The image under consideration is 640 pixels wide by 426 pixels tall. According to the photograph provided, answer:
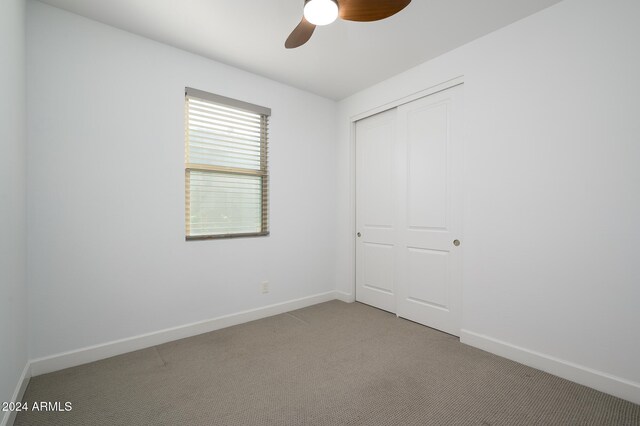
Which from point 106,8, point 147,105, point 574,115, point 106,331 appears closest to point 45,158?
point 147,105

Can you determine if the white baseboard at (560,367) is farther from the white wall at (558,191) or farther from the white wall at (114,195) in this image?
the white wall at (114,195)

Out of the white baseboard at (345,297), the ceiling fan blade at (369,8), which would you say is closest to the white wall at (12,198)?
the ceiling fan blade at (369,8)

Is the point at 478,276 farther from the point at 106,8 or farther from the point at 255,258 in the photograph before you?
the point at 106,8

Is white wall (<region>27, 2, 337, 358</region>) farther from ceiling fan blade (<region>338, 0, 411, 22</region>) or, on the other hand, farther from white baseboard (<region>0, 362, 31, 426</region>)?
ceiling fan blade (<region>338, 0, 411, 22</region>)

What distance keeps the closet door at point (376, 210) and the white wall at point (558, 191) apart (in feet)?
3.04

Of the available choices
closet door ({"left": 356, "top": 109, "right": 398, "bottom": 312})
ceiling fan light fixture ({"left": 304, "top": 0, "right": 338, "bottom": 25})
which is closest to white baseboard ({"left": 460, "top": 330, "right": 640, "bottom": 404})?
closet door ({"left": 356, "top": 109, "right": 398, "bottom": 312})

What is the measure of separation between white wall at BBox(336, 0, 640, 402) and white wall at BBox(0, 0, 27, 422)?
125 inches

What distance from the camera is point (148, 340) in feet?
8.51

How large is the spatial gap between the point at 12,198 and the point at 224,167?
1616 millimetres

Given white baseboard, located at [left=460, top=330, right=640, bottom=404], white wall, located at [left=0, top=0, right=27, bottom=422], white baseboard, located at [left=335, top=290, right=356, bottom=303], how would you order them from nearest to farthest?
white wall, located at [left=0, top=0, right=27, bottom=422] → white baseboard, located at [left=460, top=330, right=640, bottom=404] → white baseboard, located at [left=335, top=290, right=356, bottom=303]

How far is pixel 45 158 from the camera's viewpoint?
2184mm

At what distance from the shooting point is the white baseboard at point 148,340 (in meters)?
2.19

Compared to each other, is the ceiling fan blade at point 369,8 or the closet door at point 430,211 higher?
the ceiling fan blade at point 369,8

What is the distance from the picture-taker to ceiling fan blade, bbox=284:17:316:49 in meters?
1.80
